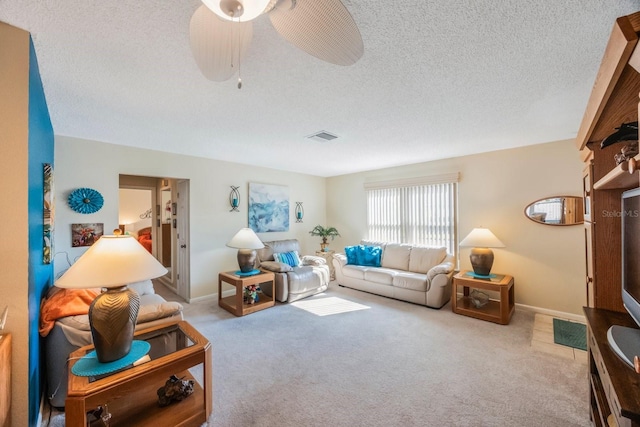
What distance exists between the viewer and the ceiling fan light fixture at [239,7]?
851 millimetres

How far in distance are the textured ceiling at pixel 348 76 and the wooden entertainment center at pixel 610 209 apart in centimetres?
45

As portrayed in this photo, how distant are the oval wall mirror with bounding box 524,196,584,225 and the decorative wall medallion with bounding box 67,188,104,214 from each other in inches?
225

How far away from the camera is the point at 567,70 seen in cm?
172

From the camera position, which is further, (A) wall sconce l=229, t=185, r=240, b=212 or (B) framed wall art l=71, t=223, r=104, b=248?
(A) wall sconce l=229, t=185, r=240, b=212

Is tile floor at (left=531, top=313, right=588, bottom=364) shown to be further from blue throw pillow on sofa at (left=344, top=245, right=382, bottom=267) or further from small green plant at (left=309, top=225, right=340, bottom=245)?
small green plant at (left=309, top=225, right=340, bottom=245)

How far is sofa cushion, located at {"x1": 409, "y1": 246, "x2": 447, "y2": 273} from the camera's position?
4164mm

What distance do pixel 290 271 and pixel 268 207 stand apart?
1.54m

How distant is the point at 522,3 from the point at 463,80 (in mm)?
669

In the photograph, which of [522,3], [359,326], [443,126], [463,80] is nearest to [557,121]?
[443,126]

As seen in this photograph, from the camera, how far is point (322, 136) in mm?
3131

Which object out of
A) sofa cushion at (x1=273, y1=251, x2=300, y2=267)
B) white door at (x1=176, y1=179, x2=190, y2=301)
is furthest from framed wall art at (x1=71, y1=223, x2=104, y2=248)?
sofa cushion at (x1=273, y1=251, x2=300, y2=267)

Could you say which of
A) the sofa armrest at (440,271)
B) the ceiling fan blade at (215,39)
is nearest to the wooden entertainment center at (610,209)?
the ceiling fan blade at (215,39)

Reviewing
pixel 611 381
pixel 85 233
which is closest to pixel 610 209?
pixel 611 381

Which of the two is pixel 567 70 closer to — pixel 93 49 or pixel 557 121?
pixel 557 121
